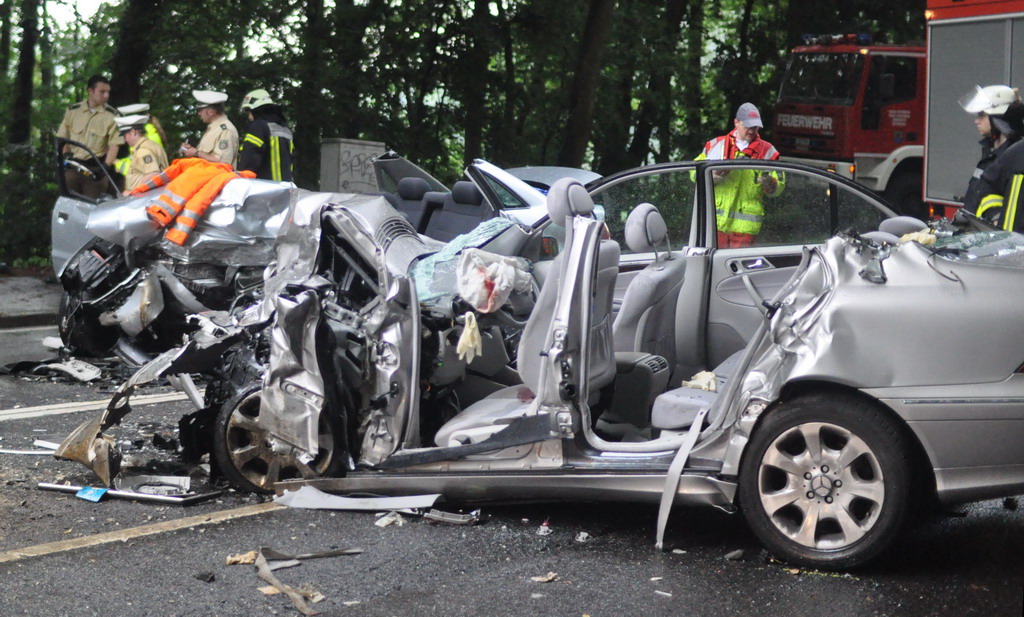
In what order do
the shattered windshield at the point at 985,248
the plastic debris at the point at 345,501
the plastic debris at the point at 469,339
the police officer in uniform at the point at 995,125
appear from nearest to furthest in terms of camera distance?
the shattered windshield at the point at 985,248 < the plastic debris at the point at 469,339 < the plastic debris at the point at 345,501 < the police officer in uniform at the point at 995,125

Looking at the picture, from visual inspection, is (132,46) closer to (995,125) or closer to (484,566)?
(995,125)

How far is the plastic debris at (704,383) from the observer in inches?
209

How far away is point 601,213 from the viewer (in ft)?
23.6

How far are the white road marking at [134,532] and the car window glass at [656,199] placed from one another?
8.09ft

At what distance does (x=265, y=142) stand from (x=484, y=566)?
7.42 metres

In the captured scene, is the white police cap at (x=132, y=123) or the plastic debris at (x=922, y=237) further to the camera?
the white police cap at (x=132, y=123)

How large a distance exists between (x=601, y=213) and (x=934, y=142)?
23.9 ft

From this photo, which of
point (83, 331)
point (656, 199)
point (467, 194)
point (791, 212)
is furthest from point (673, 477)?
point (83, 331)

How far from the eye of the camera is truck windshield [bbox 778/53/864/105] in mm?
18375

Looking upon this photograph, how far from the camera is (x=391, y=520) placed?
5172 mm

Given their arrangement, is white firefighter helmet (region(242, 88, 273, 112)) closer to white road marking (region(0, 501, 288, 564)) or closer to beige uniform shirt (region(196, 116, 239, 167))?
beige uniform shirt (region(196, 116, 239, 167))

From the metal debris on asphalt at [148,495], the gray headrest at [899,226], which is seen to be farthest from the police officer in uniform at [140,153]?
the gray headrest at [899,226]

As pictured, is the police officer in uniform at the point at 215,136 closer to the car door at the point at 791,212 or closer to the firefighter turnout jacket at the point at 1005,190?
the car door at the point at 791,212

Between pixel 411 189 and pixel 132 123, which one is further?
pixel 132 123
